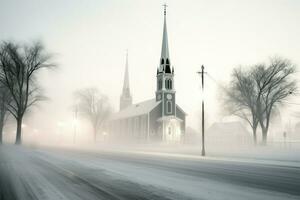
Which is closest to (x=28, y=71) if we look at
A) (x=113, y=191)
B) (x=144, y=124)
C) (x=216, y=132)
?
(x=144, y=124)

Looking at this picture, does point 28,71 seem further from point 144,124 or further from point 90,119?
point 90,119

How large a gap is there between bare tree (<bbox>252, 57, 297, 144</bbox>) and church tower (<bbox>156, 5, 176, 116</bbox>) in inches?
753

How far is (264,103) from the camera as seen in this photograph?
4741cm

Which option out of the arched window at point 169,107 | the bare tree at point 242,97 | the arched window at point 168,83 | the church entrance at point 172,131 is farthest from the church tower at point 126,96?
the bare tree at point 242,97

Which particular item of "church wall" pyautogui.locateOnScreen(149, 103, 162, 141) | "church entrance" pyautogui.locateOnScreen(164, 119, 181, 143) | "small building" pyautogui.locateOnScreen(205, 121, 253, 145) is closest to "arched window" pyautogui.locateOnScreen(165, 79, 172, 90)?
"church wall" pyautogui.locateOnScreen(149, 103, 162, 141)

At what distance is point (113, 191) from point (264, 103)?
44.7 m

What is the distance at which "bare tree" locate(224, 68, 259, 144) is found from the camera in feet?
152

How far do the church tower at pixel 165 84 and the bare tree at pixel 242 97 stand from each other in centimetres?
1411

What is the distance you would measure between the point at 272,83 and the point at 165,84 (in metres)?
22.5

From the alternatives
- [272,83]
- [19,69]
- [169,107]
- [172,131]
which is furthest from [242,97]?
[19,69]

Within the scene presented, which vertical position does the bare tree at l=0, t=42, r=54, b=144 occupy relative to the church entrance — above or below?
above

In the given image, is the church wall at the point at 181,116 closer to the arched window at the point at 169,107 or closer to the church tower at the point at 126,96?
the arched window at the point at 169,107

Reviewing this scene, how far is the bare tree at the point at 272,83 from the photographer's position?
44.5m

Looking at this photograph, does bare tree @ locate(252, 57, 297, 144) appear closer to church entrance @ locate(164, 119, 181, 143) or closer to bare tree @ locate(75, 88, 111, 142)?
church entrance @ locate(164, 119, 181, 143)
